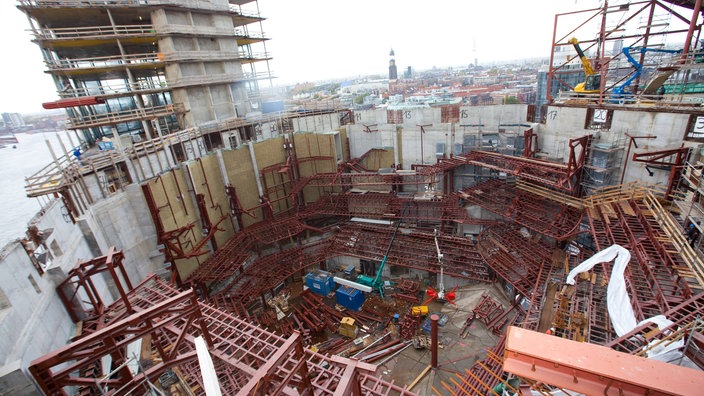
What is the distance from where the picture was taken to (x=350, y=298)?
1962 cm

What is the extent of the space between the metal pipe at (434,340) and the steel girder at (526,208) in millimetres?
9014

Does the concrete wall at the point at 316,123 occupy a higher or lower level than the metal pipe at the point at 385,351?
higher

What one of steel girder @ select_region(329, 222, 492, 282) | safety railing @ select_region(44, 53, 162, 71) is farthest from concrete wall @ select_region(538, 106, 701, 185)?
safety railing @ select_region(44, 53, 162, 71)

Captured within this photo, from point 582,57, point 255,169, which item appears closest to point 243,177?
point 255,169

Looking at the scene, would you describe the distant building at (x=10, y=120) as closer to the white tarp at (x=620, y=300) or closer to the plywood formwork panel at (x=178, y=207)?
the plywood formwork panel at (x=178, y=207)

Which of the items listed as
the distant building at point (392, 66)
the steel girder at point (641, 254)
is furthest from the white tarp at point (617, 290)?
the distant building at point (392, 66)

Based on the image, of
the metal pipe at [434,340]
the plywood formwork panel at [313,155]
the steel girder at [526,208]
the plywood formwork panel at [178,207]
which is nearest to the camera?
the metal pipe at [434,340]

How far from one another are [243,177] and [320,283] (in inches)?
441

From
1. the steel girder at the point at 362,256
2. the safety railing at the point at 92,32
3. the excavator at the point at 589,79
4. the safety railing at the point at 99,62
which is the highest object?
the safety railing at the point at 92,32

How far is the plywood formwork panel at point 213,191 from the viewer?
74.1 feet

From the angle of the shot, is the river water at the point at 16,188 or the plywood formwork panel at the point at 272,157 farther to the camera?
the plywood formwork panel at the point at 272,157

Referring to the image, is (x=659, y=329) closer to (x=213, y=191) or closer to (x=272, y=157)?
(x=213, y=191)

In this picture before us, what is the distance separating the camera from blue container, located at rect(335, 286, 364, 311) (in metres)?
19.7

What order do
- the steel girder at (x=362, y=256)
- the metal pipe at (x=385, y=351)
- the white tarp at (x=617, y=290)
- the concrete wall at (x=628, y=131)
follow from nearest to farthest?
the white tarp at (x=617, y=290), the concrete wall at (x=628, y=131), the metal pipe at (x=385, y=351), the steel girder at (x=362, y=256)
